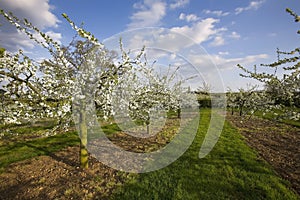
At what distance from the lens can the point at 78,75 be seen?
6.04 meters

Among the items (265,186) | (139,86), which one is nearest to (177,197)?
(265,186)

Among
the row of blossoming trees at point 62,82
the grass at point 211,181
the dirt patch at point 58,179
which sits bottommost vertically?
the dirt patch at point 58,179

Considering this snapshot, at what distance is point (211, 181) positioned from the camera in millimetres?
5961

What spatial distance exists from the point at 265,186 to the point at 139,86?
7447 millimetres

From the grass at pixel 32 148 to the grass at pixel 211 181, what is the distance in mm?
5570

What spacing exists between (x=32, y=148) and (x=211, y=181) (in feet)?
30.0

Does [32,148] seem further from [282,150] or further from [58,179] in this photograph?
[282,150]

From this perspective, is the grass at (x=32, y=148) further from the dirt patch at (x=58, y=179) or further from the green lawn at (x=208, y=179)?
the dirt patch at (x=58, y=179)

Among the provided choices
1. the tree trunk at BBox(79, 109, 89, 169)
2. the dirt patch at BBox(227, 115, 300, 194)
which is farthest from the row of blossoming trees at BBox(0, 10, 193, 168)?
the dirt patch at BBox(227, 115, 300, 194)

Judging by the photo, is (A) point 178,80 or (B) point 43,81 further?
(A) point 178,80

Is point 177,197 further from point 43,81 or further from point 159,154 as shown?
point 43,81

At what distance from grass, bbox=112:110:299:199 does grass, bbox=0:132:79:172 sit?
5570mm

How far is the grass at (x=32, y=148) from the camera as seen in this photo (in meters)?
8.32

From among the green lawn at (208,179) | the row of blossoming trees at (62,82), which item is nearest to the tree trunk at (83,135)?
the row of blossoming trees at (62,82)
